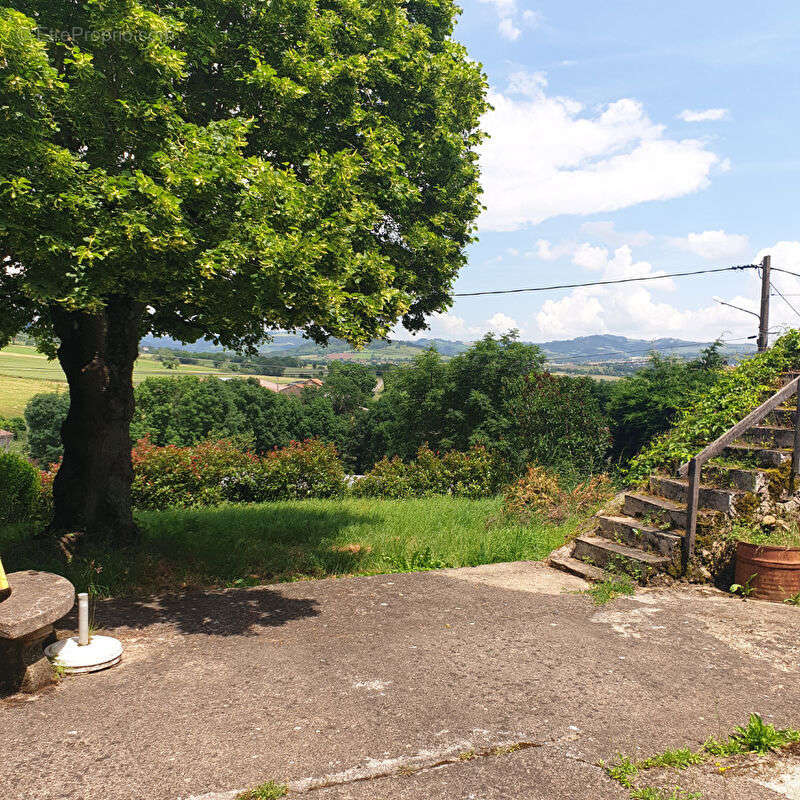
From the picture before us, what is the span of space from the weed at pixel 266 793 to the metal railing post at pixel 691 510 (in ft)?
19.3

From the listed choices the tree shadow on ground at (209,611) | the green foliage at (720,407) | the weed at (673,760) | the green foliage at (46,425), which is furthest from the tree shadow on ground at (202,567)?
the green foliage at (46,425)

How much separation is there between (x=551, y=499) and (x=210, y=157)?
869 centimetres

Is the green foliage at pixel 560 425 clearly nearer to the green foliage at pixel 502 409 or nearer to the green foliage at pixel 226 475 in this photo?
the green foliage at pixel 502 409

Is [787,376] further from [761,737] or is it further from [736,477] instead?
[761,737]

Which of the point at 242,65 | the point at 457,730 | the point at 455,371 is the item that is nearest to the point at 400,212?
the point at 242,65

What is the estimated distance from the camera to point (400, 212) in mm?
9211

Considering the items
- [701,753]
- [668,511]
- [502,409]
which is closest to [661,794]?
[701,753]

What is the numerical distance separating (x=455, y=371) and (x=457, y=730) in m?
29.5

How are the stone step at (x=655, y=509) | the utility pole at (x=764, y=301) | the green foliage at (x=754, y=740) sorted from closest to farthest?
the green foliage at (x=754, y=740), the stone step at (x=655, y=509), the utility pole at (x=764, y=301)

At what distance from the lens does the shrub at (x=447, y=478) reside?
1786 cm

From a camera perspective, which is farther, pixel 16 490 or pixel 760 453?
pixel 16 490

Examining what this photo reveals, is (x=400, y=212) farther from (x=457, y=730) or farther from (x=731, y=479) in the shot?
(x=457, y=730)

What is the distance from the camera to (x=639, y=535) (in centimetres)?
816

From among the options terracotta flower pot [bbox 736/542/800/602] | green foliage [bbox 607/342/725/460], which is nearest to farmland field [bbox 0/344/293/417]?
green foliage [bbox 607/342/725/460]
